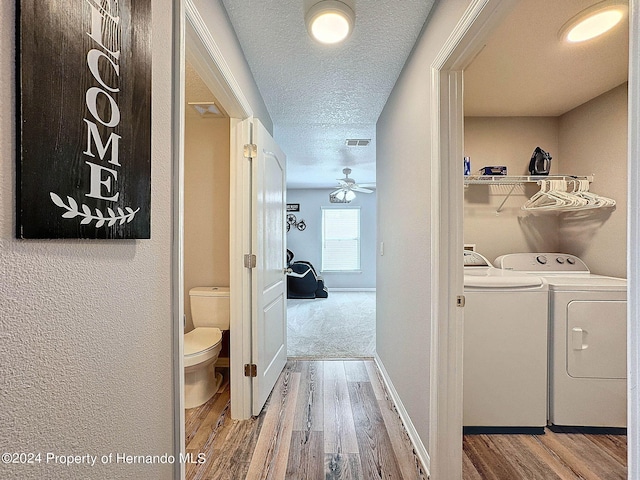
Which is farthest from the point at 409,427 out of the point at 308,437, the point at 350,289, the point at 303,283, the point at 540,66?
the point at 350,289

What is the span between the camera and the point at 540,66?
80.7 inches

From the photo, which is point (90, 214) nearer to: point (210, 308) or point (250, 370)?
point (250, 370)

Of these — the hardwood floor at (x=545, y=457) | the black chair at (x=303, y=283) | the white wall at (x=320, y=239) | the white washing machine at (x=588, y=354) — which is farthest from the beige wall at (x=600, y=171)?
the white wall at (x=320, y=239)

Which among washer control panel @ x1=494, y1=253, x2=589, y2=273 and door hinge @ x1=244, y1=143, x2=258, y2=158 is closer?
door hinge @ x1=244, y1=143, x2=258, y2=158

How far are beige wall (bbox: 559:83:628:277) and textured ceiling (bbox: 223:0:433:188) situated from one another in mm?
1636

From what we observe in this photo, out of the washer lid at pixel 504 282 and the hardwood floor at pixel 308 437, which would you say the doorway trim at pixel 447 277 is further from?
the washer lid at pixel 504 282

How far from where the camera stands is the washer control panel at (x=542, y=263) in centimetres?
246

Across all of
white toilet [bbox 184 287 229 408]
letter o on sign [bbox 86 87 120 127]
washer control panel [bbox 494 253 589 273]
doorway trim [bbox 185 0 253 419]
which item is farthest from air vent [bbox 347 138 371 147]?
letter o on sign [bbox 86 87 120 127]

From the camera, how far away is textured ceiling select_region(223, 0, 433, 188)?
1607mm

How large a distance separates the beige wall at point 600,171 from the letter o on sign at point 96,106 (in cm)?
302

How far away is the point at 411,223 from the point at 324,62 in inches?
47.9

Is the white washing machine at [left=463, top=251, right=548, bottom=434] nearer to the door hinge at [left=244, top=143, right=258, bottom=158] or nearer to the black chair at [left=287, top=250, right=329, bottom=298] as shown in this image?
the door hinge at [left=244, top=143, right=258, bottom=158]

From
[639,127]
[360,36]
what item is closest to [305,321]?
[360,36]

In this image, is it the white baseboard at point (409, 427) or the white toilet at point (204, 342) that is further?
the white toilet at point (204, 342)
